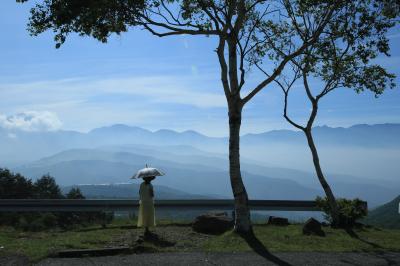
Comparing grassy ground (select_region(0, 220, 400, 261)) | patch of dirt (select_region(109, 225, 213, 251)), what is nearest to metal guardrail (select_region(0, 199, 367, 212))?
grassy ground (select_region(0, 220, 400, 261))

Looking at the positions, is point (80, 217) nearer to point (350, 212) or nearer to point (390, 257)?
point (350, 212)

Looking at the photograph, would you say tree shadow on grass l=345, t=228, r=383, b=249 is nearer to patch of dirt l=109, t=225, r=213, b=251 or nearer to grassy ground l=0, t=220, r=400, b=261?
grassy ground l=0, t=220, r=400, b=261

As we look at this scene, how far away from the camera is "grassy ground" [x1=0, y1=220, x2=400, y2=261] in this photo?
46.7ft

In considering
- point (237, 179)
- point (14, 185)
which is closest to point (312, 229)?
point (237, 179)

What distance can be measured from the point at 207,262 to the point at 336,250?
412 cm

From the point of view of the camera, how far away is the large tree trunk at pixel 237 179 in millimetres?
16844

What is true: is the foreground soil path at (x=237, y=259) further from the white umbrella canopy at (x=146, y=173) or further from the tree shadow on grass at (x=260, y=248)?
the white umbrella canopy at (x=146, y=173)

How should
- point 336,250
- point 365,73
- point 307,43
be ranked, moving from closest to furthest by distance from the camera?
point 336,250 < point 307,43 < point 365,73

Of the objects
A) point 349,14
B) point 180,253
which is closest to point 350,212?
point 349,14

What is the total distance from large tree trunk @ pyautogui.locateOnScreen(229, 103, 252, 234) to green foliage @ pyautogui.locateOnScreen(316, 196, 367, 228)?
16.0 ft

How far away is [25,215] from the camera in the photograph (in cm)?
2219

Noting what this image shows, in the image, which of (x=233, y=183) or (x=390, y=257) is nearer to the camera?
(x=390, y=257)

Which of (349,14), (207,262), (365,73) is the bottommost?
(207,262)

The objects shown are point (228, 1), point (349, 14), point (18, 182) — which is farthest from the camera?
point (18, 182)
